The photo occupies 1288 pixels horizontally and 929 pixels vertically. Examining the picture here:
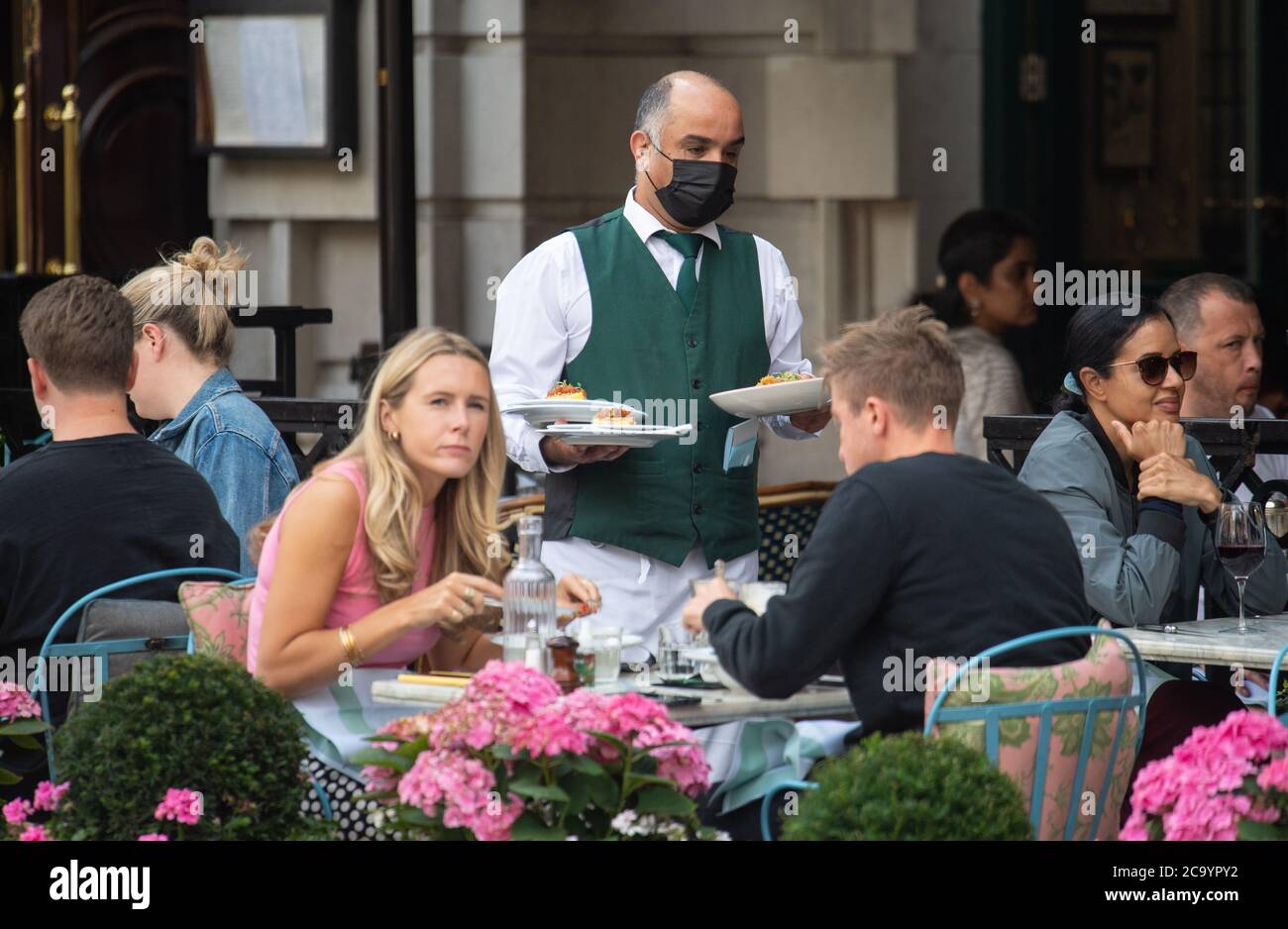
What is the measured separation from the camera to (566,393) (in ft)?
14.5

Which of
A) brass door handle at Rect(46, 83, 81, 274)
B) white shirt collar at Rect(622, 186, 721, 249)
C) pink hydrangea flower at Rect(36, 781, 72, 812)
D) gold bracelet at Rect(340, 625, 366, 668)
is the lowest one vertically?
pink hydrangea flower at Rect(36, 781, 72, 812)

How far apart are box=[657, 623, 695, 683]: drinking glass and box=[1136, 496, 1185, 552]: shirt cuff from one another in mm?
1154

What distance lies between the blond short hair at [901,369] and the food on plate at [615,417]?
2.58ft

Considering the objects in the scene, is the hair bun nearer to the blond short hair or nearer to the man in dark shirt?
the man in dark shirt

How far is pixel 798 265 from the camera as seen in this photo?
889 centimetres

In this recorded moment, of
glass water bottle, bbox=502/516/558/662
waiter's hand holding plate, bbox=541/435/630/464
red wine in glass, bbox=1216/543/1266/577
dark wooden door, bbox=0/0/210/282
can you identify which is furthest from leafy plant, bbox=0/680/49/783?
dark wooden door, bbox=0/0/210/282

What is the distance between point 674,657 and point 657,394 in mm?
942

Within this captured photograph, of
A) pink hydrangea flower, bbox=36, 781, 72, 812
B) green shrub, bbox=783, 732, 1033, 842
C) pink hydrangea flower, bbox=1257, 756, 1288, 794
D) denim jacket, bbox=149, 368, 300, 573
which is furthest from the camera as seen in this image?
denim jacket, bbox=149, 368, 300, 573

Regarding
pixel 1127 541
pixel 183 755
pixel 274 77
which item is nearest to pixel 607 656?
pixel 183 755

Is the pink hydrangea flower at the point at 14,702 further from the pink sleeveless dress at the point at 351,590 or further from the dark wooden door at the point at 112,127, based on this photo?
the dark wooden door at the point at 112,127

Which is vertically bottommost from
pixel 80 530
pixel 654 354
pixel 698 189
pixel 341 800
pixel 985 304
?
pixel 341 800

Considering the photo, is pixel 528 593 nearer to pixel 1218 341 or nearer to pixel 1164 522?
pixel 1164 522

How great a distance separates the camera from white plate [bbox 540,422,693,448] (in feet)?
13.9

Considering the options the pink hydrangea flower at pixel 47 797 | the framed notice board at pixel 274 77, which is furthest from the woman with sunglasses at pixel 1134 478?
the framed notice board at pixel 274 77
